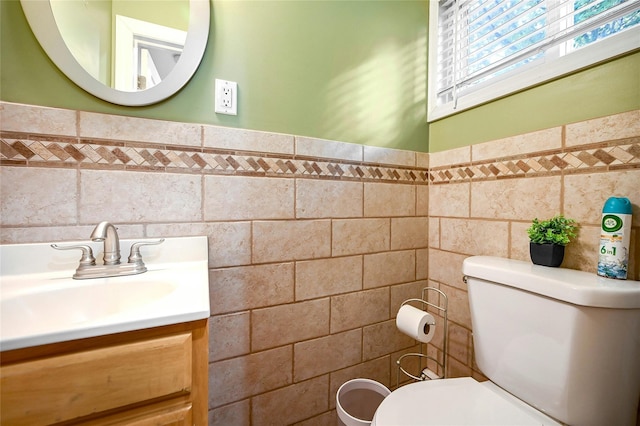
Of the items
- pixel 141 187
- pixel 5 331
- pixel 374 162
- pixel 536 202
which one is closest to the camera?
pixel 5 331

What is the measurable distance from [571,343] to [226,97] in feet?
4.06

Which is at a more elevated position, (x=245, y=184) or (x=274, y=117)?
(x=274, y=117)

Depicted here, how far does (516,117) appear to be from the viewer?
39.2 inches

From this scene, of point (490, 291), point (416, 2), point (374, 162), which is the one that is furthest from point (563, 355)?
point (416, 2)

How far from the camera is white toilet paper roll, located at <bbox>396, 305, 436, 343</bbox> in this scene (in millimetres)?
993

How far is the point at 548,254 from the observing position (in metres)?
0.83

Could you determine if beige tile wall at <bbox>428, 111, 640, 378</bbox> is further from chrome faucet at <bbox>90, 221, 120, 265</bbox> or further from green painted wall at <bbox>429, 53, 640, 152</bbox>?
chrome faucet at <bbox>90, 221, 120, 265</bbox>

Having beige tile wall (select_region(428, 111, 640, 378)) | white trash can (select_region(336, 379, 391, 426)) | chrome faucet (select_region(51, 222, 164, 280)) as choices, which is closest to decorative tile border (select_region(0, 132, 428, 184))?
chrome faucet (select_region(51, 222, 164, 280))

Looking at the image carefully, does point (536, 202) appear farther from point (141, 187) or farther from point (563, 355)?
point (141, 187)

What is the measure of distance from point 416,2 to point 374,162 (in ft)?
2.78

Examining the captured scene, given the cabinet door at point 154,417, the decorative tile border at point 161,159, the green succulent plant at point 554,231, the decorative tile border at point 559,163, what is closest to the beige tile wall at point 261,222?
the decorative tile border at point 161,159

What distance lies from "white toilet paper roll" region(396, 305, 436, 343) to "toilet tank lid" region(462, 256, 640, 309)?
24 centimetres

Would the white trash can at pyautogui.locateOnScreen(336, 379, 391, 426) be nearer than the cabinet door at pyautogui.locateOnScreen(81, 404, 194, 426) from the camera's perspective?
No

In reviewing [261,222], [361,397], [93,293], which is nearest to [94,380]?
[93,293]
